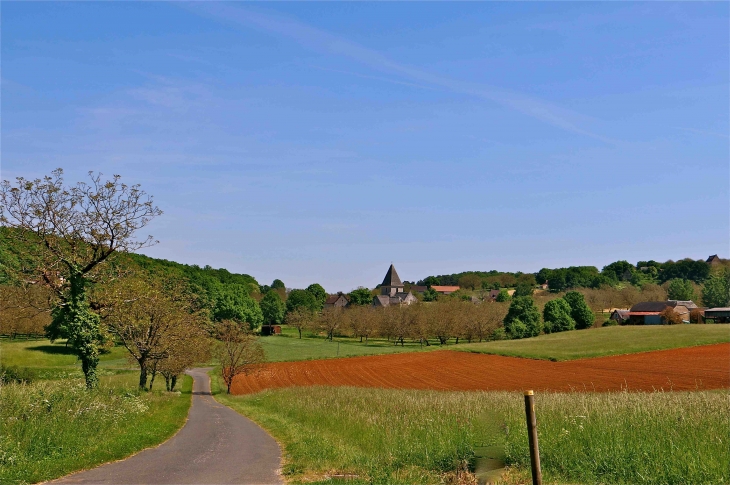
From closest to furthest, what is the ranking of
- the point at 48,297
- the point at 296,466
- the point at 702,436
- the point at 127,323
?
the point at 702,436 → the point at 296,466 → the point at 48,297 → the point at 127,323

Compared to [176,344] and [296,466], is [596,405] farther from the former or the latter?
[176,344]

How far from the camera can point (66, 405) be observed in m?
16.7

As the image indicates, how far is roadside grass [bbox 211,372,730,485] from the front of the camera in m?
10.9

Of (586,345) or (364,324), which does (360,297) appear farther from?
(586,345)

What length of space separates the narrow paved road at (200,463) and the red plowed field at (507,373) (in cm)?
2919

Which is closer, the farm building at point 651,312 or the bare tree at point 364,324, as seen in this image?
the farm building at point 651,312

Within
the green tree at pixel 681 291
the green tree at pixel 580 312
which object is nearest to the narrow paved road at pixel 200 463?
the green tree at pixel 580 312

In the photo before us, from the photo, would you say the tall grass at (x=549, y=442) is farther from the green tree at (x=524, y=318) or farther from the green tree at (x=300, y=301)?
the green tree at (x=300, y=301)

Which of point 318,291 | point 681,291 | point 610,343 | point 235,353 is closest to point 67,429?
point 235,353

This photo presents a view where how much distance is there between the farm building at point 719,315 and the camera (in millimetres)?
104938

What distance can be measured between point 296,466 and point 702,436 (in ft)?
28.2

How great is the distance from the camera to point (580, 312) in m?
111

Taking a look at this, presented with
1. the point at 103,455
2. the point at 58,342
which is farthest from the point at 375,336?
the point at 103,455

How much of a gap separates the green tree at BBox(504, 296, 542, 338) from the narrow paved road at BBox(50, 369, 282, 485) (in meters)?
91.0
